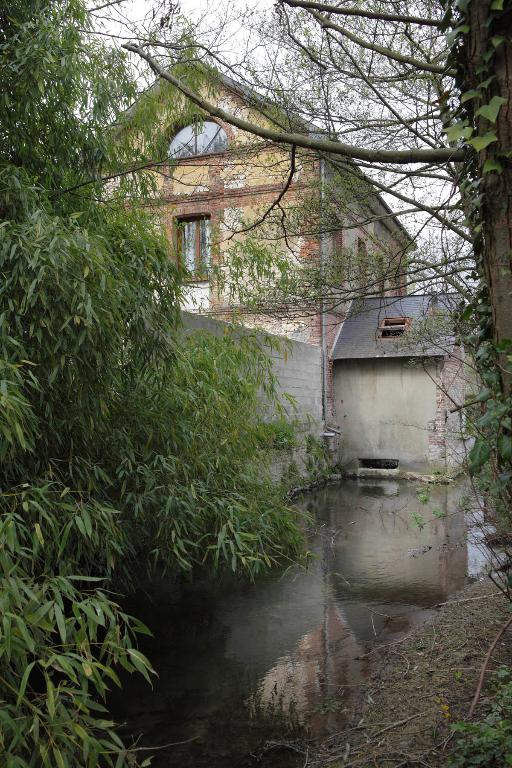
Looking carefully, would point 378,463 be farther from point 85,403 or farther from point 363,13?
point 363,13

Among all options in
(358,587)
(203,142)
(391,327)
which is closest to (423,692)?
(358,587)

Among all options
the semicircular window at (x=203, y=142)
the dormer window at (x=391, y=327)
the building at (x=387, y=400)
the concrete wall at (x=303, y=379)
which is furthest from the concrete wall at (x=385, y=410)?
the semicircular window at (x=203, y=142)

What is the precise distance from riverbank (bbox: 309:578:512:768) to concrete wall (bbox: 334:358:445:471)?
849 cm

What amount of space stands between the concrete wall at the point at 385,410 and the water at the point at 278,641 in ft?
15.9

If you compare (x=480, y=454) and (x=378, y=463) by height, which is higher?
(x=480, y=454)

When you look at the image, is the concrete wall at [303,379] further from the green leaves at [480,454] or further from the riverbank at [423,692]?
the green leaves at [480,454]

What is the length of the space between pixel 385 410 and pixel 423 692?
1051 centimetres

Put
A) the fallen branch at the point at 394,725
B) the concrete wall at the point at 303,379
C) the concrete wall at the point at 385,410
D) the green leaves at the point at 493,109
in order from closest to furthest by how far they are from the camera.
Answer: the green leaves at the point at 493,109, the fallen branch at the point at 394,725, the concrete wall at the point at 303,379, the concrete wall at the point at 385,410

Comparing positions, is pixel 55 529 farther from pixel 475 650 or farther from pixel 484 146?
pixel 475 650

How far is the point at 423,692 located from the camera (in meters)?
3.96

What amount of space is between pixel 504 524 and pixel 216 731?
7.29ft

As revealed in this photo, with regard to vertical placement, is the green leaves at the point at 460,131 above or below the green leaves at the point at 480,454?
above

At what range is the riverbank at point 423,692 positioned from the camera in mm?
3336

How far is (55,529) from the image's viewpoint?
10.8 feet
